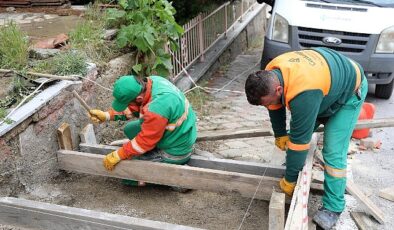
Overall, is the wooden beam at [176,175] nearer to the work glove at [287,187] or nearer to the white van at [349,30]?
the work glove at [287,187]

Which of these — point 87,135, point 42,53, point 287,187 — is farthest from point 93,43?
point 287,187

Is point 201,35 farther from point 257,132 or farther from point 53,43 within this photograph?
point 257,132

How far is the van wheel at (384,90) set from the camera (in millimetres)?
6457

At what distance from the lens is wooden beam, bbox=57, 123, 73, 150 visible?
394 centimetres

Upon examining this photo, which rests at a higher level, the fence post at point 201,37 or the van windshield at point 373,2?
the van windshield at point 373,2

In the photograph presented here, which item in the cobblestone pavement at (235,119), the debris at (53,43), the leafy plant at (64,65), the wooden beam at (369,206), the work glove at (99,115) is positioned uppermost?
the debris at (53,43)

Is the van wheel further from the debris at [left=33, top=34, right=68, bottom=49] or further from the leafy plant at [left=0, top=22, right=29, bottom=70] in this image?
the leafy plant at [left=0, top=22, right=29, bottom=70]

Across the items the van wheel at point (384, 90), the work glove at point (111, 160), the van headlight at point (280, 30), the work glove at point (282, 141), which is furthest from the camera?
the van wheel at point (384, 90)

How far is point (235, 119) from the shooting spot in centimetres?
588

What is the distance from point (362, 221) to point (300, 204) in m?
0.97

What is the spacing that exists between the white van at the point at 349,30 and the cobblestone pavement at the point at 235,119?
104 centimetres

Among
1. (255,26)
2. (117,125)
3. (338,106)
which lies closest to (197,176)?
(338,106)

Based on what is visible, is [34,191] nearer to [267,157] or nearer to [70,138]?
[70,138]

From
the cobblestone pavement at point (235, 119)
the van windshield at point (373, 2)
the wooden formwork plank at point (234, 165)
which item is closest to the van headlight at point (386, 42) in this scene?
the van windshield at point (373, 2)
